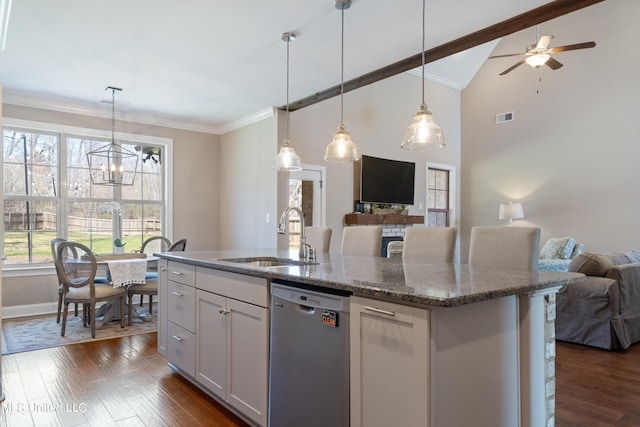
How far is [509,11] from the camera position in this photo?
2.73 meters

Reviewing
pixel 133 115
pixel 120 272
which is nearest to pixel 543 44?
pixel 133 115

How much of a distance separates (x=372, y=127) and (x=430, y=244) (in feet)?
13.6

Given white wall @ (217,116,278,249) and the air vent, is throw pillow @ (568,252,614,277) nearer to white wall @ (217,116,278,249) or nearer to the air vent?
white wall @ (217,116,278,249)

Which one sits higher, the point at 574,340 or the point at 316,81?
the point at 316,81

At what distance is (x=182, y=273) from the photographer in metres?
2.88

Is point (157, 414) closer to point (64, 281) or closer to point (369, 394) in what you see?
point (369, 394)

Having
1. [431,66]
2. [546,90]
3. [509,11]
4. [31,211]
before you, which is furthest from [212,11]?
[546,90]

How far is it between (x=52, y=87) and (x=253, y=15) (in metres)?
2.93

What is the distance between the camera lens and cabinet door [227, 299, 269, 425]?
207 centimetres

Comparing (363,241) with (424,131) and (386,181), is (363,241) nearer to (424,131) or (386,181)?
(424,131)

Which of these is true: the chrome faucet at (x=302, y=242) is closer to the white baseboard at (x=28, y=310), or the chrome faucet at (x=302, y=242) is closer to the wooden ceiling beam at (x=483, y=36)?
the wooden ceiling beam at (x=483, y=36)

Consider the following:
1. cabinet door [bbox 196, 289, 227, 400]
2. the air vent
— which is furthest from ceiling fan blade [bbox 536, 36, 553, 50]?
cabinet door [bbox 196, 289, 227, 400]

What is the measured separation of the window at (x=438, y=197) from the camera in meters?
7.72

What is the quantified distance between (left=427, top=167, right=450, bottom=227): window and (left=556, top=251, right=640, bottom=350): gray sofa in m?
3.85
